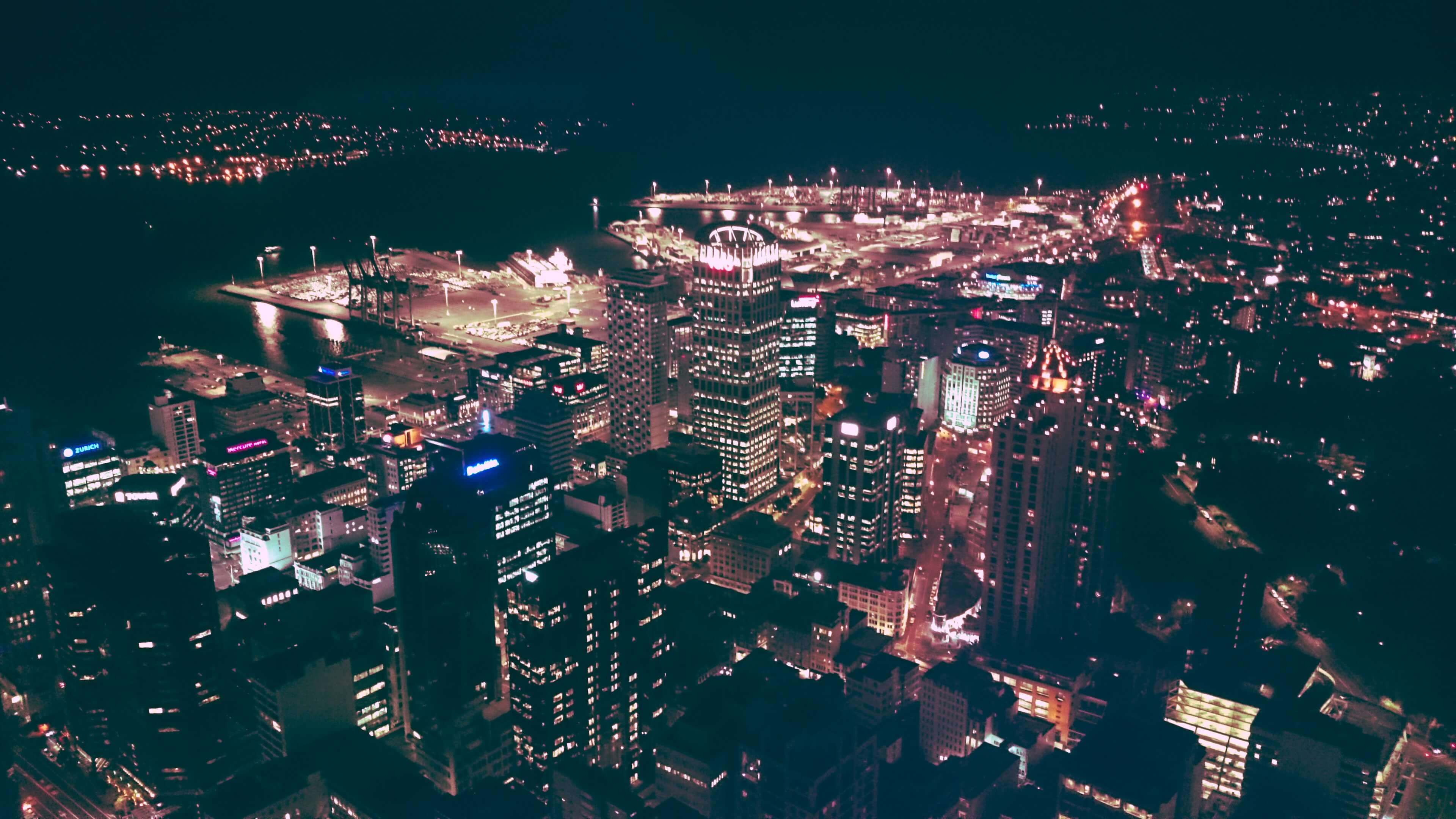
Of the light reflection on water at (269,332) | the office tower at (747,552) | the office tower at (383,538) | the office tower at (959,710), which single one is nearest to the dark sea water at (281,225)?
the light reflection on water at (269,332)

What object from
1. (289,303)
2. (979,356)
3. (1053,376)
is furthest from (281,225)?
(1053,376)

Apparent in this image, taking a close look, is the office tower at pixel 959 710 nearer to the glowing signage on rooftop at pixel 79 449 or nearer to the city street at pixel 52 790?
the city street at pixel 52 790

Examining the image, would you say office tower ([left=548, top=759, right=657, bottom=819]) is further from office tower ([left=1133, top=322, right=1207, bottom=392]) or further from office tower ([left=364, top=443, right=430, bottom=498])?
office tower ([left=1133, top=322, right=1207, bottom=392])

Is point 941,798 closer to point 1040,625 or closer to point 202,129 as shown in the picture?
point 1040,625

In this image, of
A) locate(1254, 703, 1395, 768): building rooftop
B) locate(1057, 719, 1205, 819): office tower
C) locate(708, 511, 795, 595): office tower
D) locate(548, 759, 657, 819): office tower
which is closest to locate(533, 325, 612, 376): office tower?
locate(708, 511, 795, 595): office tower

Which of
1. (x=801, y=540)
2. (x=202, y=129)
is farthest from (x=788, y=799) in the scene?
(x=202, y=129)
